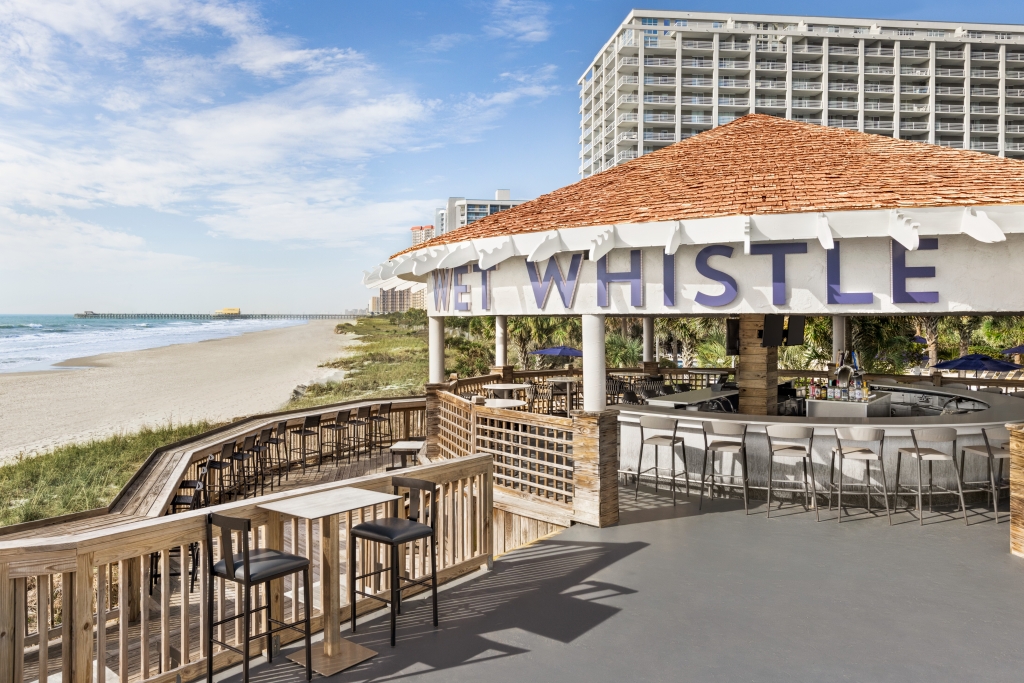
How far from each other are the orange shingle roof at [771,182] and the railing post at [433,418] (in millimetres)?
2528

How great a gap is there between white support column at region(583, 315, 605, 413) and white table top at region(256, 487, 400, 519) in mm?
3654

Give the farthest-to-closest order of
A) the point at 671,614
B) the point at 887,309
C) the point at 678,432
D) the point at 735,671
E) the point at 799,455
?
the point at 678,432
the point at 799,455
the point at 887,309
the point at 671,614
the point at 735,671

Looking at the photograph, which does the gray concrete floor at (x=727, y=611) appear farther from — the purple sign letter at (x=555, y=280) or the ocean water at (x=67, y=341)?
the ocean water at (x=67, y=341)

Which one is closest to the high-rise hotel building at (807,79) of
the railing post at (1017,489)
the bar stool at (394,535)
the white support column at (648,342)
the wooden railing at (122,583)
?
the white support column at (648,342)

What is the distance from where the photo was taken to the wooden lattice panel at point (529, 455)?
8.15 meters

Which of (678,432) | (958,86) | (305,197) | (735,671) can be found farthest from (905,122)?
(735,671)

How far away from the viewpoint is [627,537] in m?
7.34

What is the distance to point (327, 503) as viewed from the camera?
458cm

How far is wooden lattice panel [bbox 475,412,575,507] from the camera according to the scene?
815 cm

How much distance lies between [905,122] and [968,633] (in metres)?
84.6

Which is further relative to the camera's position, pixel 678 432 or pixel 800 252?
pixel 678 432

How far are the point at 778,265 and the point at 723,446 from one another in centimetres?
230

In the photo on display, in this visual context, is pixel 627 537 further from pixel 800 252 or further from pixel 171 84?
pixel 171 84

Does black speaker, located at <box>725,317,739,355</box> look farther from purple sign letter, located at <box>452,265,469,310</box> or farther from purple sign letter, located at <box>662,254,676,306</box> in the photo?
purple sign letter, located at <box>452,265,469,310</box>
